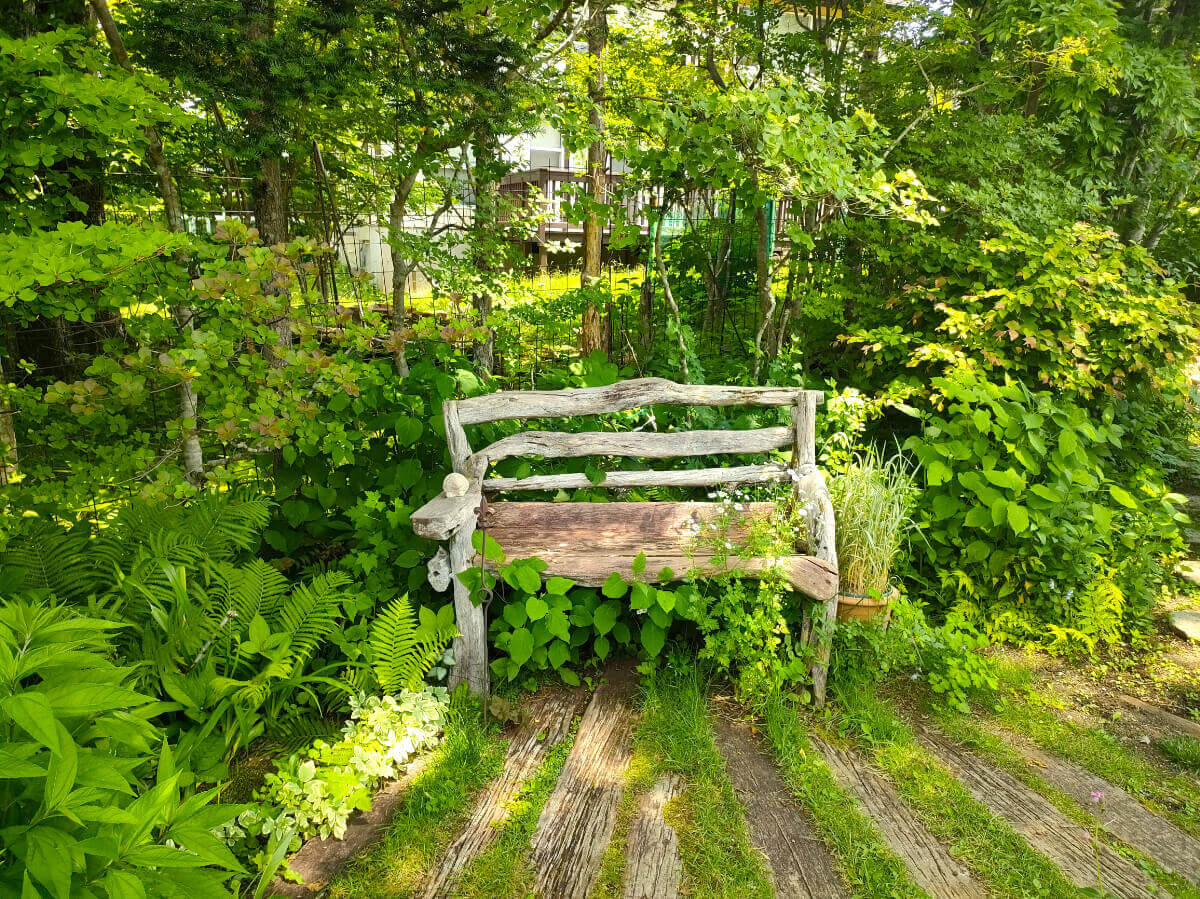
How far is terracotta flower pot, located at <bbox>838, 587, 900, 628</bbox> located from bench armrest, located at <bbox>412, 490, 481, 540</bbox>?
5.40ft

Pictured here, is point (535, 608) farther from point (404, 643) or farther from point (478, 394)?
point (478, 394)

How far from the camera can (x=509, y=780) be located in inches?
93.7

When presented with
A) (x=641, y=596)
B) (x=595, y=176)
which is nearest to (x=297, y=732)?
(x=641, y=596)

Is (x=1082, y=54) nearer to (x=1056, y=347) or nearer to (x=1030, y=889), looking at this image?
(x=1056, y=347)

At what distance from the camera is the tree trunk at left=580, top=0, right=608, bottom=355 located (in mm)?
5791

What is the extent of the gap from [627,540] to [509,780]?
3.35ft

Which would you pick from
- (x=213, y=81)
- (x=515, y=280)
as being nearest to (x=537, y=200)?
(x=515, y=280)

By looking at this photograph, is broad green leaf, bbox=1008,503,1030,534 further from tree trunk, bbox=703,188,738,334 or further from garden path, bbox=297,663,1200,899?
tree trunk, bbox=703,188,738,334

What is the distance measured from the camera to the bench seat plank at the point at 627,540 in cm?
274

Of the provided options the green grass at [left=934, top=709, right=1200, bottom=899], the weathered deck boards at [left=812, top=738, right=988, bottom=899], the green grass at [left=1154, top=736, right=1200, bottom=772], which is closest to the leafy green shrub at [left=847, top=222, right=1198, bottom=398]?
the green grass at [left=1154, top=736, right=1200, bottom=772]

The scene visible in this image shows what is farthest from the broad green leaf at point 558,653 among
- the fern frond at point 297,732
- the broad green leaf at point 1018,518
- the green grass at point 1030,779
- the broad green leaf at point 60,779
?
the broad green leaf at point 1018,518

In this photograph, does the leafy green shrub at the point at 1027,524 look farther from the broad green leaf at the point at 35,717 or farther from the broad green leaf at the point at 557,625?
the broad green leaf at the point at 35,717

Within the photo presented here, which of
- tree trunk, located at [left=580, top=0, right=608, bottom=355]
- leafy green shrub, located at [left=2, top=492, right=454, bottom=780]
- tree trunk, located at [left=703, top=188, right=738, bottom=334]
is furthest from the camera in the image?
tree trunk, located at [left=580, top=0, right=608, bottom=355]

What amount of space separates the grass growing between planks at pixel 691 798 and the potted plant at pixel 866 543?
0.77 meters
